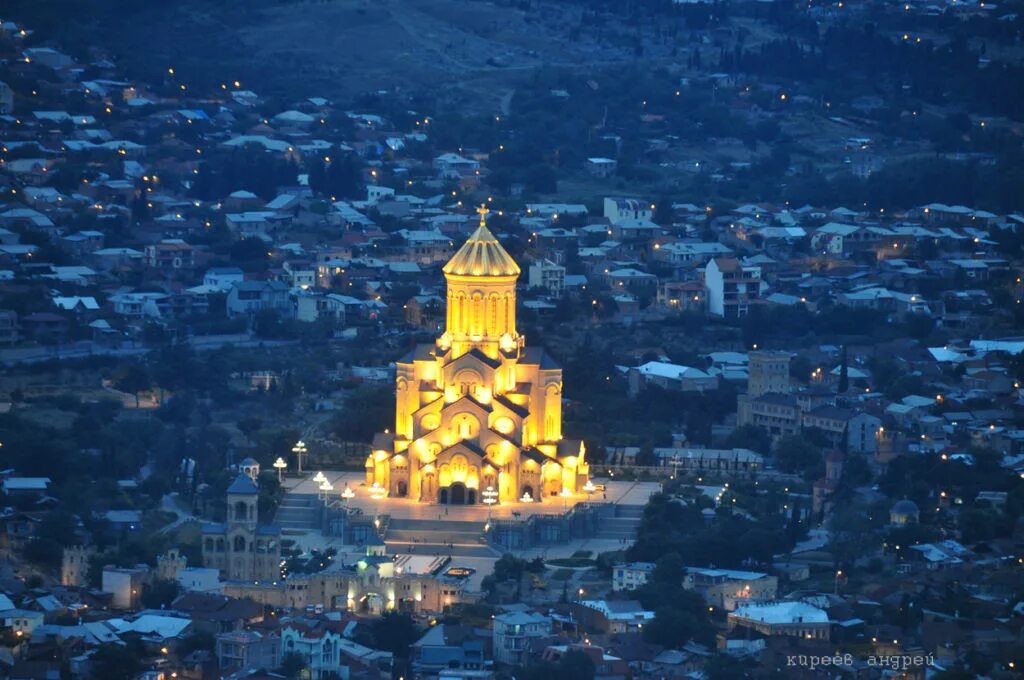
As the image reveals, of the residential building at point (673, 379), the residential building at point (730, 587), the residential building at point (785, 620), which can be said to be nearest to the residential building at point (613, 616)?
the residential building at point (785, 620)

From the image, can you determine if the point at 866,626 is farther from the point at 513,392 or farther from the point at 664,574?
the point at 513,392

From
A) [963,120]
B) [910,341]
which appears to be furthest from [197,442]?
[963,120]

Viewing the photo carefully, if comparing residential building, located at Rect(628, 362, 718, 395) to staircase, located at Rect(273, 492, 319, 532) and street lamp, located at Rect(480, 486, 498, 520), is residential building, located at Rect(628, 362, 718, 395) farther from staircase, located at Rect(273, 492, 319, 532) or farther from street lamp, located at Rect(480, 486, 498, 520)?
staircase, located at Rect(273, 492, 319, 532)

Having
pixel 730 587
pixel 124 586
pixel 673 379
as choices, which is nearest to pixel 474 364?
pixel 730 587

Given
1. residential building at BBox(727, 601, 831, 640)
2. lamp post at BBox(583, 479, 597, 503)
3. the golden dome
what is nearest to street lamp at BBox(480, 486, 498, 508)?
lamp post at BBox(583, 479, 597, 503)

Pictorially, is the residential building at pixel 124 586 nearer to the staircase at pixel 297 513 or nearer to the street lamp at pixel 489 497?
the staircase at pixel 297 513

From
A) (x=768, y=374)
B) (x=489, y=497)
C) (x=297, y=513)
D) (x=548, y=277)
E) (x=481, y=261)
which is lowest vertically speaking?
(x=297, y=513)

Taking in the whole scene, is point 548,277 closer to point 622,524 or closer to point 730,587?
point 622,524
